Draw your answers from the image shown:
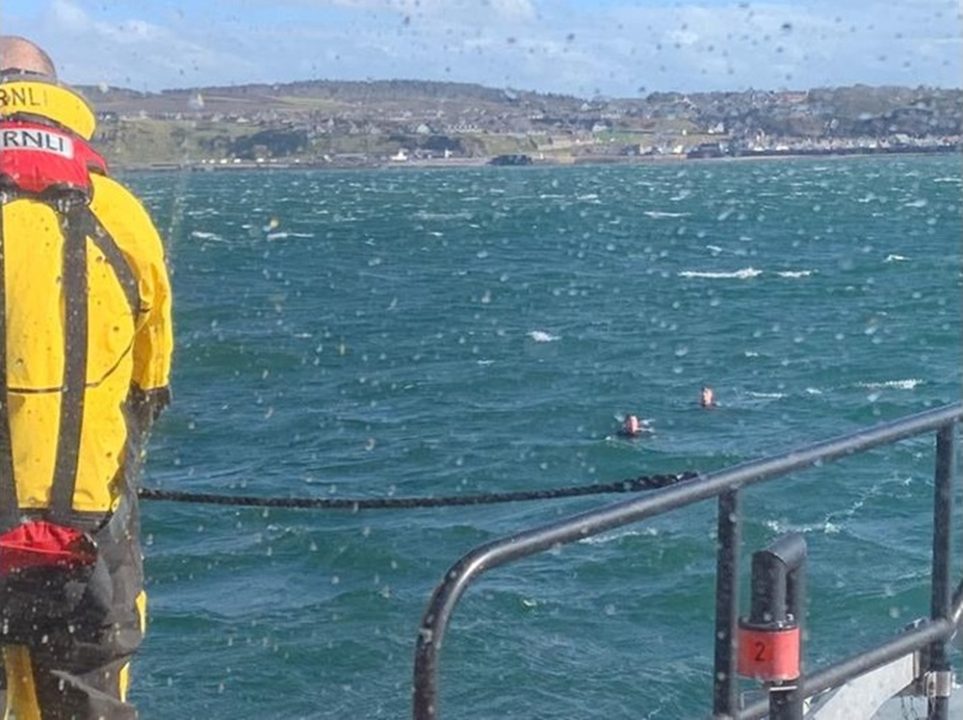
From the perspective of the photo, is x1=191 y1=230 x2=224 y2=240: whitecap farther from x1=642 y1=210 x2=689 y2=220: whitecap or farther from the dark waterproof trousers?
the dark waterproof trousers

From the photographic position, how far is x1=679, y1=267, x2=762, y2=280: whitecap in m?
59.8

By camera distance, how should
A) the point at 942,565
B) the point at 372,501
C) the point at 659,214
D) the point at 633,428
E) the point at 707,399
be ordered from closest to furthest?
1. the point at 942,565
2. the point at 372,501
3. the point at 633,428
4. the point at 707,399
5. the point at 659,214

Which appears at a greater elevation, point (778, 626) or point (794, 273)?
point (778, 626)

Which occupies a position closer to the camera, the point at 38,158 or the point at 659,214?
the point at 38,158

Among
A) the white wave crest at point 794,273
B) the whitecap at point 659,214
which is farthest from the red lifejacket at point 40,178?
the whitecap at point 659,214

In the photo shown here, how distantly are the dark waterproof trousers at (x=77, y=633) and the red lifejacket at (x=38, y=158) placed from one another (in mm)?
616

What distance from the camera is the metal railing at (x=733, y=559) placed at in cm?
264

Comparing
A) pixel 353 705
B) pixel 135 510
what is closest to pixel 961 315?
pixel 353 705

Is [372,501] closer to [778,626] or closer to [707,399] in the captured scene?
[778,626]

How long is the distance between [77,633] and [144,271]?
0.67 metres

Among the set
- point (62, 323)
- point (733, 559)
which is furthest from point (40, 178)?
point (733, 559)

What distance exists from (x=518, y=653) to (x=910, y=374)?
769 inches

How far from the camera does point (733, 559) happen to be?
10.5ft

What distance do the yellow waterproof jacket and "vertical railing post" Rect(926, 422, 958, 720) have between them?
5.41ft
